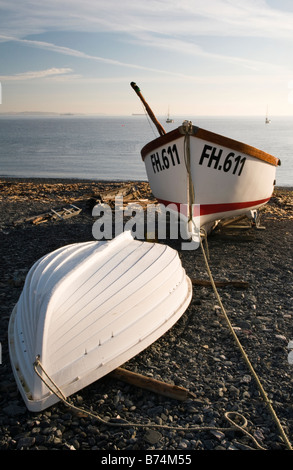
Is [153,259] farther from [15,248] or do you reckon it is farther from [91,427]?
[15,248]

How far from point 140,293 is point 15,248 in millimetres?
5252

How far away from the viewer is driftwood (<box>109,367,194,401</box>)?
162 inches

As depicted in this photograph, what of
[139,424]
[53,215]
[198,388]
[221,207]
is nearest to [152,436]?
[139,424]

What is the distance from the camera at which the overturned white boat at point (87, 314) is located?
4025 millimetres

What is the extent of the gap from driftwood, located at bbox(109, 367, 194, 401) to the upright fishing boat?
210 inches

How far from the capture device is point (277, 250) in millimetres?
9523

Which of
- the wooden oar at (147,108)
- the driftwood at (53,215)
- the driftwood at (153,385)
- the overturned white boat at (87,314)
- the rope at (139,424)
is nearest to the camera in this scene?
the rope at (139,424)

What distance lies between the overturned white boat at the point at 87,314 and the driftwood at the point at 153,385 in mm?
151

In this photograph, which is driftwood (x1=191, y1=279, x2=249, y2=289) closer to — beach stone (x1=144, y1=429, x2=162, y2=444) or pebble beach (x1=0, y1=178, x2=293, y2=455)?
pebble beach (x1=0, y1=178, x2=293, y2=455)

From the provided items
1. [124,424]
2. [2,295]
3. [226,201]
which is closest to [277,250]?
[226,201]

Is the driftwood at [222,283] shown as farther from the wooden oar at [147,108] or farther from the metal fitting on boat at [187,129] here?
the wooden oar at [147,108]

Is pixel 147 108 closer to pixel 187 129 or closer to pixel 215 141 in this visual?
pixel 187 129

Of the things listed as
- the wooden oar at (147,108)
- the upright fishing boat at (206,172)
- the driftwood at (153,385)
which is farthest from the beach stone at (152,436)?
the wooden oar at (147,108)

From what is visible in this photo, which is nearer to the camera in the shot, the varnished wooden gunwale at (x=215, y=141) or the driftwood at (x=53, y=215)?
the varnished wooden gunwale at (x=215, y=141)
